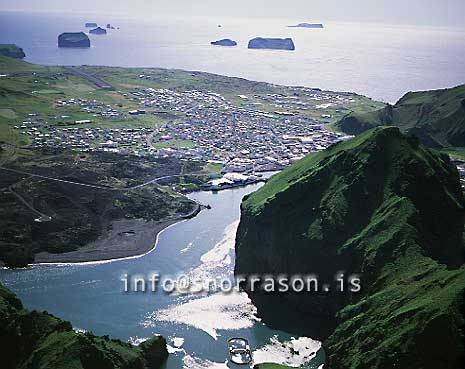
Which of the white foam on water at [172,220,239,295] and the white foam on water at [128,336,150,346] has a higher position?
the white foam on water at [128,336,150,346]

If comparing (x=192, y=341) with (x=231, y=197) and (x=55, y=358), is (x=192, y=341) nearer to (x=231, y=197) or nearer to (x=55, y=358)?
(x=55, y=358)

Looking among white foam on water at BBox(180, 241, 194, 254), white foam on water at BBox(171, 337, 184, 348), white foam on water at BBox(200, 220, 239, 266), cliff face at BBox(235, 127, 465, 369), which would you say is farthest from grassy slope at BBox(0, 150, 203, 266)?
white foam on water at BBox(171, 337, 184, 348)

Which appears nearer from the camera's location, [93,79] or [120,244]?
[120,244]

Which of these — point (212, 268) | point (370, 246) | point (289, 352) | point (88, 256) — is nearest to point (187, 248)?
point (212, 268)

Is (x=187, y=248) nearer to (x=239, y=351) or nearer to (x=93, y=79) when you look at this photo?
(x=239, y=351)

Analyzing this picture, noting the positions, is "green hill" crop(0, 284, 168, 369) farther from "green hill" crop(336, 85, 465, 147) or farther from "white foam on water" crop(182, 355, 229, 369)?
"green hill" crop(336, 85, 465, 147)

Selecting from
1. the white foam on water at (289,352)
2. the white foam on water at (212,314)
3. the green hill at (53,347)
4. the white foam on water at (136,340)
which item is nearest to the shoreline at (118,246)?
the white foam on water at (212,314)
